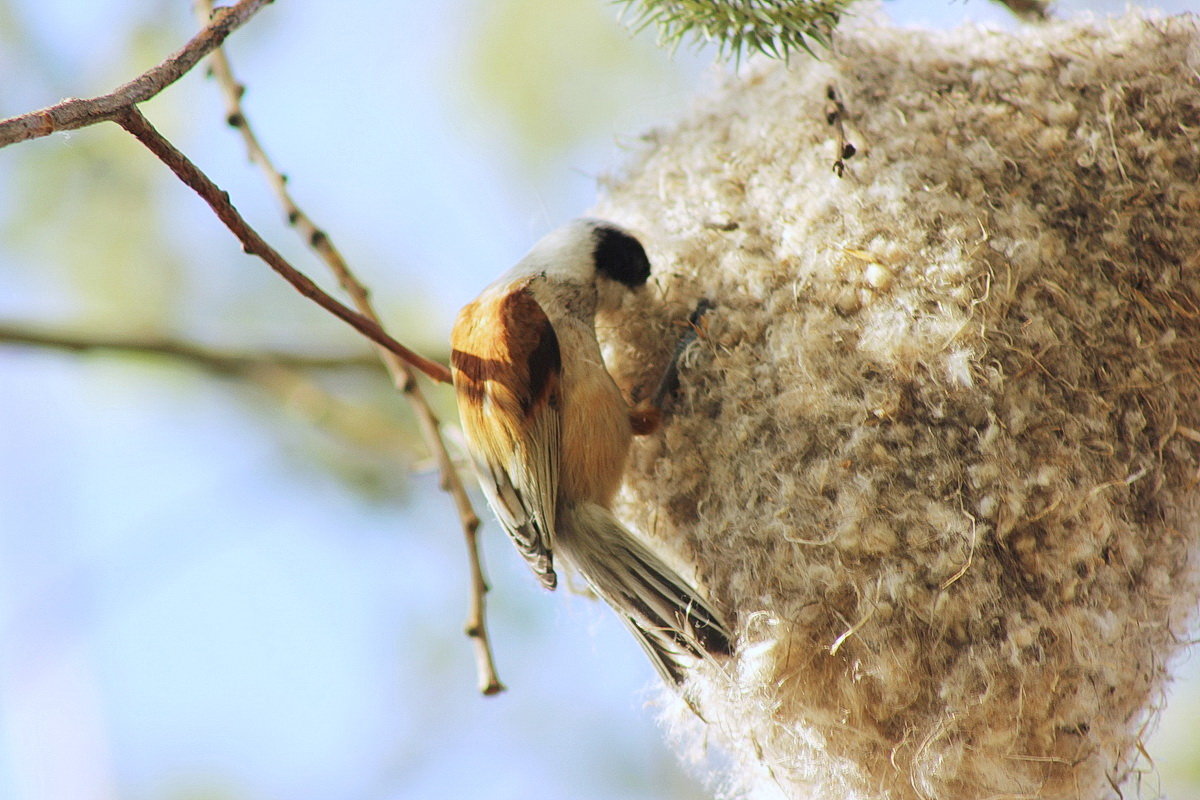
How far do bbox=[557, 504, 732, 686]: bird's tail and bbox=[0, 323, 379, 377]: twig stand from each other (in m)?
1.32

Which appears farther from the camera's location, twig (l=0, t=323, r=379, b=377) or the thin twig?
twig (l=0, t=323, r=379, b=377)

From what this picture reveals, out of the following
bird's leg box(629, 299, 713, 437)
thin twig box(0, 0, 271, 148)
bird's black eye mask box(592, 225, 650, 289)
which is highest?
thin twig box(0, 0, 271, 148)

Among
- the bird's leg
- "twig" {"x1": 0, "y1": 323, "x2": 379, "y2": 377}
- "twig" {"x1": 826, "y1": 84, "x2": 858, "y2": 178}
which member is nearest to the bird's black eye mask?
the bird's leg

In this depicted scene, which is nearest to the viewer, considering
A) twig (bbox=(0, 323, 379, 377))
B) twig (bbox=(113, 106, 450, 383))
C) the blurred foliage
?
twig (bbox=(113, 106, 450, 383))

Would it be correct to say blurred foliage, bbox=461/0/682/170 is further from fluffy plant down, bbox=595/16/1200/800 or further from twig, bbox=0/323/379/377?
fluffy plant down, bbox=595/16/1200/800

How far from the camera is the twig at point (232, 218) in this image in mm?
1142

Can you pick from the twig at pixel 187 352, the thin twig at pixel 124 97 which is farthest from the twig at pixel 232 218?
the twig at pixel 187 352

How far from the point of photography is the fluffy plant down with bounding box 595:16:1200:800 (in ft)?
4.69

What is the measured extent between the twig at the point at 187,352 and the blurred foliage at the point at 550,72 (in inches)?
37.2

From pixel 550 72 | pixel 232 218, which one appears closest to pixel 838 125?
pixel 232 218

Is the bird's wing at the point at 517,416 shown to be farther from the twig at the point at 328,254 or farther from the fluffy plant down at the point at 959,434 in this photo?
the fluffy plant down at the point at 959,434

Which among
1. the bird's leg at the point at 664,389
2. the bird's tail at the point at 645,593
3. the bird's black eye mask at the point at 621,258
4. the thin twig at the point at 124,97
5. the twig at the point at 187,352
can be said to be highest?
the thin twig at the point at 124,97

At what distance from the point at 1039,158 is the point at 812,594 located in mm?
787

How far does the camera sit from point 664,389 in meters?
1.82
